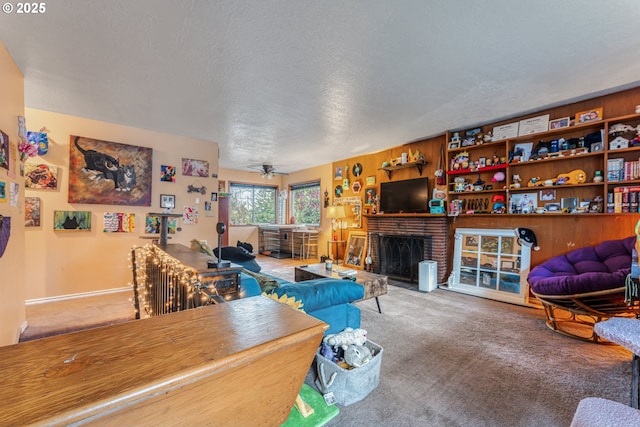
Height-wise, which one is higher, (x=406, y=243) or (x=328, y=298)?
(x=406, y=243)

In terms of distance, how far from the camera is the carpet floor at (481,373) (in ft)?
5.12

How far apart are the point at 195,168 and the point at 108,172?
1.16 meters

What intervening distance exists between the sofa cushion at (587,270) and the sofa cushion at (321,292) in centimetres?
190

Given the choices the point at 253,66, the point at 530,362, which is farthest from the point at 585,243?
the point at 253,66

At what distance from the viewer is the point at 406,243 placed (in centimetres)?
475

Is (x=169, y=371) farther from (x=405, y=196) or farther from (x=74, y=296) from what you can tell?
(x=405, y=196)

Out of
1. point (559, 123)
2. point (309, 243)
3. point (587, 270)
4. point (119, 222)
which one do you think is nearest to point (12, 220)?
point (119, 222)

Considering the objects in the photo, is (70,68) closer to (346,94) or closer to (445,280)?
(346,94)

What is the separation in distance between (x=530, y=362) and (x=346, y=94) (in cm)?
290

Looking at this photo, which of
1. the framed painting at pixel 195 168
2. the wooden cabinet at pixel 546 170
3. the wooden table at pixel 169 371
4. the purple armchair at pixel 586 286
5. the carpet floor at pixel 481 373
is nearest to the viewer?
the wooden table at pixel 169 371

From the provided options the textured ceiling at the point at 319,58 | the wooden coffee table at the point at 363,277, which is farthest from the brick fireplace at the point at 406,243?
the textured ceiling at the point at 319,58

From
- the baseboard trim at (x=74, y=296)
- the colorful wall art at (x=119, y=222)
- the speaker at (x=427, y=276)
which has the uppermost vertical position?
the colorful wall art at (x=119, y=222)

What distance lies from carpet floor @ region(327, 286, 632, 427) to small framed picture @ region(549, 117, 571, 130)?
231cm

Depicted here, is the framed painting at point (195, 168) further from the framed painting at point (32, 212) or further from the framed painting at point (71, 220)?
the framed painting at point (32, 212)
